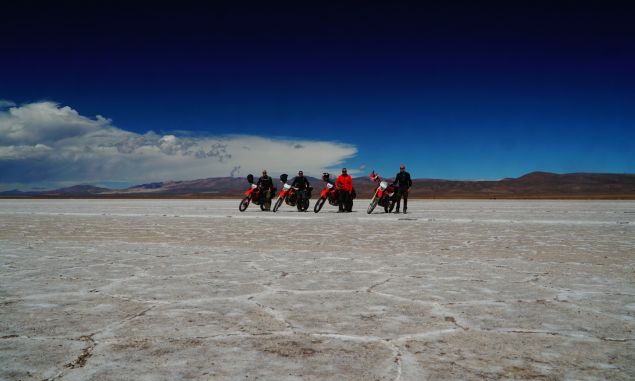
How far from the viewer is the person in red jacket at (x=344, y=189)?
1822cm

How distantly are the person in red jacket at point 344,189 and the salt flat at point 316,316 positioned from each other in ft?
40.7

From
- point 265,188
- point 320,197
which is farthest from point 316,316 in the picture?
point 265,188

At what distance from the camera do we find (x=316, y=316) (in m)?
2.90

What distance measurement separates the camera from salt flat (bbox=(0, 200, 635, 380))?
207cm

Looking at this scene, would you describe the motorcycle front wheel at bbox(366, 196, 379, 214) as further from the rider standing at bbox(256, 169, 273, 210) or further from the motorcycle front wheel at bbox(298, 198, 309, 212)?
the rider standing at bbox(256, 169, 273, 210)

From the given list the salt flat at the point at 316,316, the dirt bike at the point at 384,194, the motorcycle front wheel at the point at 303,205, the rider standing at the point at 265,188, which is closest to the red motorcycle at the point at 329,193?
the motorcycle front wheel at the point at 303,205

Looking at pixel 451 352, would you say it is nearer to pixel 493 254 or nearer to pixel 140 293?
pixel 140 293

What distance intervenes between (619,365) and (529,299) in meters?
1.27

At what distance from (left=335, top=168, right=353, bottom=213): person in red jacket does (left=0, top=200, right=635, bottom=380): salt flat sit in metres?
12.4

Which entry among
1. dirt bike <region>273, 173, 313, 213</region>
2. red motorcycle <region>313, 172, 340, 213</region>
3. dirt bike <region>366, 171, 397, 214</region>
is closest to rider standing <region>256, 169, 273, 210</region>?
dirt bike <region>273, 173, 313, 213</region>

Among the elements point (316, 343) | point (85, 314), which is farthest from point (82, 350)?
point (316, 343)

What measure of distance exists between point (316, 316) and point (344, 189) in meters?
15.5

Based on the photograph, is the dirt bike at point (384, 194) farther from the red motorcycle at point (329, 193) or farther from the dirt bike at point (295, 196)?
the dirt bike at point (295, 196)

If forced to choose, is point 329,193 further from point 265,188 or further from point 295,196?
point 265,188
